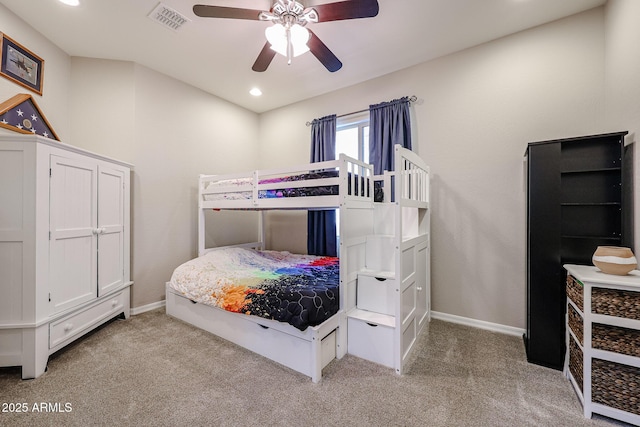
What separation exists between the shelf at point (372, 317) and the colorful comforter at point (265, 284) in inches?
8.3

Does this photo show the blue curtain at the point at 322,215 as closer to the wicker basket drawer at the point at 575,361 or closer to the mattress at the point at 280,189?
the mattress at the point at 280,189

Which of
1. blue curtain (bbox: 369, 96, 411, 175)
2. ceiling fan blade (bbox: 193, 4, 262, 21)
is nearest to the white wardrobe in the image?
ceiling fan blade (bbox: 193, 4, 262, 21)

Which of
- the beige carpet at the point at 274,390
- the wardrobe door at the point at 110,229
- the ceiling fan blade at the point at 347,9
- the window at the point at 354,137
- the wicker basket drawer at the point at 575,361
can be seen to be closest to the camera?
the beige carpet at the point at 274,390

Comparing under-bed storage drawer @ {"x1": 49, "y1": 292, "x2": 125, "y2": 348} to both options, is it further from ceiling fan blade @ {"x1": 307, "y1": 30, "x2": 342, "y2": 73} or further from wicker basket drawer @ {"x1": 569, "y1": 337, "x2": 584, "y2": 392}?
wicker basket drawer @ {"x1": 569, "y1": 337, "x2": 584, "y2": 392}

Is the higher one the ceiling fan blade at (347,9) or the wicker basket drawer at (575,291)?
the ceiling fan blade at (347,9)

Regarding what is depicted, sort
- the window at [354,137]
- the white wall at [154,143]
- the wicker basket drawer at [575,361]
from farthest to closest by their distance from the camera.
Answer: the window at [354,137], the white wall at [154,143], the wicker basket drawer at [575,361]

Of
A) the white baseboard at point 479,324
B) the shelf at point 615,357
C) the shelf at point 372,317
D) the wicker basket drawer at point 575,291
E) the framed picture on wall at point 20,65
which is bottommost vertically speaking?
the white baseboard at point 479,324

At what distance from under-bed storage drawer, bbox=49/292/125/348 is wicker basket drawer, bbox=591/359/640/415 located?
3451 mm

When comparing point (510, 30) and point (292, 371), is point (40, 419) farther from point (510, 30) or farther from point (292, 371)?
point (510, 30)

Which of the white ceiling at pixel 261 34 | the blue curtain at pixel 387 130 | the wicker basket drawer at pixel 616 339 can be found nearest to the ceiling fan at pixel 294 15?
the white ceiling at pixel 261 34

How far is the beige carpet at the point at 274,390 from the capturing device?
1.39 metres

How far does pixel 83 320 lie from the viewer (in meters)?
2.12

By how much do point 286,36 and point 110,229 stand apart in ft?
7.62

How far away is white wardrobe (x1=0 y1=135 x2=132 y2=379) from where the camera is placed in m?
1.74
